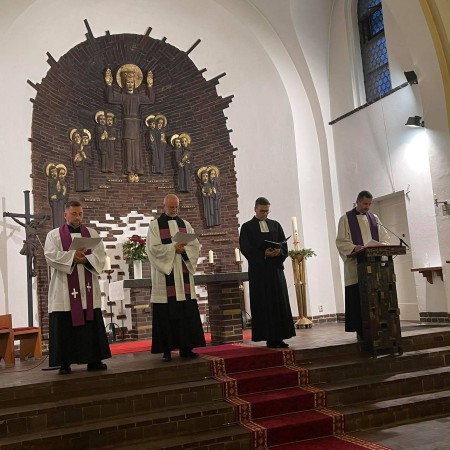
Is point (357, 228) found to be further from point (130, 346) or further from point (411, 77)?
point (130, 346)

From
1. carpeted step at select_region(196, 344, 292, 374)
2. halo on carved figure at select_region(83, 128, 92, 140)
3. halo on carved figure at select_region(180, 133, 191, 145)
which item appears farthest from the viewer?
halo on carved figure at select_region(180, 133, 191, 145)

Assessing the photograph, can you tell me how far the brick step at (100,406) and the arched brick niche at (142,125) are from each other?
575 centimetres

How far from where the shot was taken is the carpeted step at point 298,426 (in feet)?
17.3

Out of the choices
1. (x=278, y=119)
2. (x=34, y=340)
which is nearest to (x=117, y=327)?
(x=34, y=340)

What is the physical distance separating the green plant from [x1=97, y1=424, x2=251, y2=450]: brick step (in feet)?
19.4

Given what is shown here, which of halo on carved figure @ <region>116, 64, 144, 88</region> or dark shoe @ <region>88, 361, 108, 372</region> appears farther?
halo on carved figure @ <region>116, 64, 144, 88</region>

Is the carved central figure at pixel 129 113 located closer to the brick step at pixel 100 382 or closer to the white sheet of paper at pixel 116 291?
the white sheet of paper at pixel 116 291

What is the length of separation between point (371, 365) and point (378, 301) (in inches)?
28.0

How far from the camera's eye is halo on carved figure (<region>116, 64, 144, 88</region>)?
11.8 meters

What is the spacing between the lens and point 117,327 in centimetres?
1107

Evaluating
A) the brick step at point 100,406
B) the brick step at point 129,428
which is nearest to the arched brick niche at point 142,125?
the brick step at point 100,406

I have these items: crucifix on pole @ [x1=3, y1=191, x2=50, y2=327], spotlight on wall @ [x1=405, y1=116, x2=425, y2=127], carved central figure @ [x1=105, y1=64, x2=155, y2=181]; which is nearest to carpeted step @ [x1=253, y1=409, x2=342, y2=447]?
crucifix on pole @ [x1=3, y1=191, x2=50, y2=327]

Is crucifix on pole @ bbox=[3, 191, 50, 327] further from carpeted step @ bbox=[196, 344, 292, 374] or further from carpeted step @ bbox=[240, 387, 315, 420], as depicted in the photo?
carpeted step @ bbox=[240, 387, 315, 420]

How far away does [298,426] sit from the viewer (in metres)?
5.38
